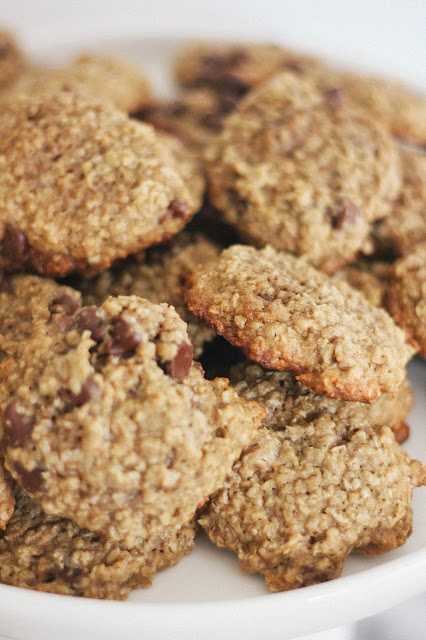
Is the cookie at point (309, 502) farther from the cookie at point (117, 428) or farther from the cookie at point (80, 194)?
the cookie at point (80, 194)

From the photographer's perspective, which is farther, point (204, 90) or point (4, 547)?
point (204, 90)

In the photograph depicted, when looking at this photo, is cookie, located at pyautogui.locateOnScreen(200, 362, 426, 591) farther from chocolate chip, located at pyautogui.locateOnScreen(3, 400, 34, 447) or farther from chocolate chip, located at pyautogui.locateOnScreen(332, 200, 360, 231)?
chocolate chip, located at pyautogui.locateOnScreen(332, 200, 360, 231)

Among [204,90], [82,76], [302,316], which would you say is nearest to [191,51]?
[204,90]

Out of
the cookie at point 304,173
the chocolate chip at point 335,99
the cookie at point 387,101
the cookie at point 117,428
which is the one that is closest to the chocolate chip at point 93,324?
the cookie at point 117,428

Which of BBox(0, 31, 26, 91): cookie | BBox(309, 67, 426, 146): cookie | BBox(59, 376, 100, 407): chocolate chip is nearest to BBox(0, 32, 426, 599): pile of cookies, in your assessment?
BBox(59, 376, 100, 407): chocolate chip

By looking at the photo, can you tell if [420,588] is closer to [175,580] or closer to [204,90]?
[175,580]

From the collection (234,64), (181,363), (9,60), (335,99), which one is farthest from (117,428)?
(9,60)

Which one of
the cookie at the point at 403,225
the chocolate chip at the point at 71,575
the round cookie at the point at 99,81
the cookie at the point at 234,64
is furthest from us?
the cookie at the point at 234,64
